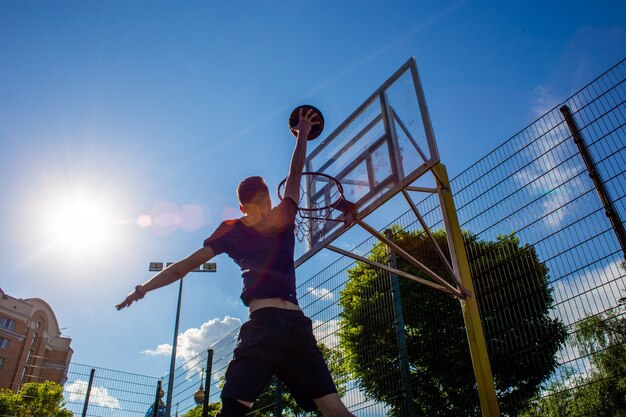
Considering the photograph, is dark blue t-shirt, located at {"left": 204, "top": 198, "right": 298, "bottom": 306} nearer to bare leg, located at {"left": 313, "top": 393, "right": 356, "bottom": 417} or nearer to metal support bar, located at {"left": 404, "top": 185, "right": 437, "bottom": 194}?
bare leg, located at {"left": 313, "top": 393, "right": 356, "bottom": 417}

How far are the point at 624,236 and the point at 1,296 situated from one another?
3914 cm

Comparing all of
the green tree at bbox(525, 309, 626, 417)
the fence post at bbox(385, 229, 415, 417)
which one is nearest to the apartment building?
the fence post at bbox(385, 229, 415, 417)

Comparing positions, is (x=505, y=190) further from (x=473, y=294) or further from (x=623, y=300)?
(x=623, y=300)

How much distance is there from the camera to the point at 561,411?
455 cm

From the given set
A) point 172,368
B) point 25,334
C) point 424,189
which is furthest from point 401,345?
point 25,334

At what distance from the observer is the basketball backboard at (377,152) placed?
508 cm

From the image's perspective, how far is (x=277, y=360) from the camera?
2146mm

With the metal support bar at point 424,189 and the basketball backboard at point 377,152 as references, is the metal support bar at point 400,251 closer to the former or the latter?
the basketball backboard at point 377,152

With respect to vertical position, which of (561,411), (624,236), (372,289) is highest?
(372,289)

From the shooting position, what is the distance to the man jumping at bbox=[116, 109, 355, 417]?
2.06m

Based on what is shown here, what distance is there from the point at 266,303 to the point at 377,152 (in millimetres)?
3716

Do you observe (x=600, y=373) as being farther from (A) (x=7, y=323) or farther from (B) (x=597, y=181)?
(A) (x=7, y=323)

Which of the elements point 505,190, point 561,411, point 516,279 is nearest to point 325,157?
point 505,190

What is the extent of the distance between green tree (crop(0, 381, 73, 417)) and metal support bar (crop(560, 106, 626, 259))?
1682 centimetres
